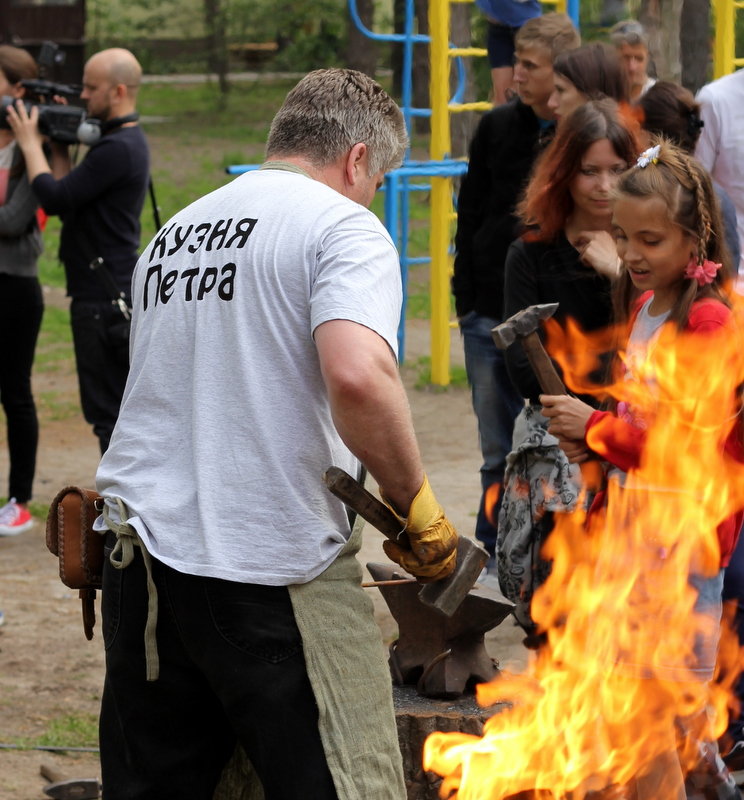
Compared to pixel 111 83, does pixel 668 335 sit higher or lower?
lower

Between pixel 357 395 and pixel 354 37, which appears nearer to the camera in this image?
pixel 357 395

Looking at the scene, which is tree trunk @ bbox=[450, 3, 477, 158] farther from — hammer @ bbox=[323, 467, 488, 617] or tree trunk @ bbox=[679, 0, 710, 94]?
hammer @ bbox=[323, 467, 488, 617]

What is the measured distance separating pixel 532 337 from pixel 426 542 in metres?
0.88

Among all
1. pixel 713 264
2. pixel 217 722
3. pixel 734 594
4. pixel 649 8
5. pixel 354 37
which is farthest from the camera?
pixel 354 37

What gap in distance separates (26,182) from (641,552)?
3949mm

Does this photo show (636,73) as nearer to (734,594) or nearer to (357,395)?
(734,594)

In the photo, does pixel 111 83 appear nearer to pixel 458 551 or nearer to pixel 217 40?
pixel 458 551

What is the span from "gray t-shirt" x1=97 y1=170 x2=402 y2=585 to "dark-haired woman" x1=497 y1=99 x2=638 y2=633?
5.25ft

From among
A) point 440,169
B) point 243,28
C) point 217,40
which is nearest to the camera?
point 440,169

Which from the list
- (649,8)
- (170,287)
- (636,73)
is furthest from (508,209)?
(649,8)

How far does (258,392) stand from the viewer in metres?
2.48

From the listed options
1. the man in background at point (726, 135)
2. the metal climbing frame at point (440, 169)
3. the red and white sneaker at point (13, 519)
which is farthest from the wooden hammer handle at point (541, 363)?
the metal climbing frame at point (440, 169)

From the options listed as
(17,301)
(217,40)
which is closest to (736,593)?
(17,301)

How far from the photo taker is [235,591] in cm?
249
